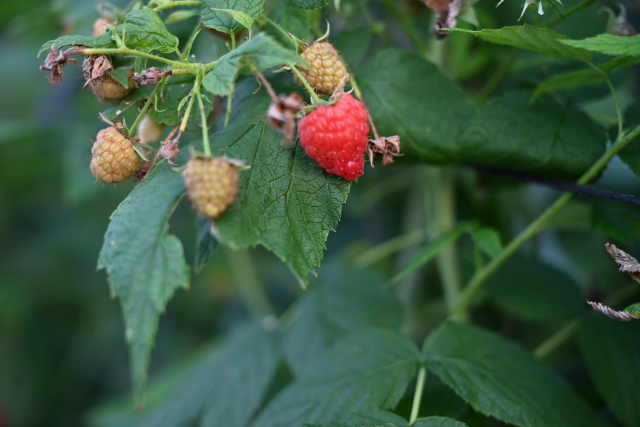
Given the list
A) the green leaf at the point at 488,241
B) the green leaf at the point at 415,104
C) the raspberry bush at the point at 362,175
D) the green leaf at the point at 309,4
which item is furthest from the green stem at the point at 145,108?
the green leaf at the point at 488,241

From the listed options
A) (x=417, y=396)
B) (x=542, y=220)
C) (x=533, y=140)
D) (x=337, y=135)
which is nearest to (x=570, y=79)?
(x=533, y=140)

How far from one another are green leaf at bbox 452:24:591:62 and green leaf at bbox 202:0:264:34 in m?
0.29

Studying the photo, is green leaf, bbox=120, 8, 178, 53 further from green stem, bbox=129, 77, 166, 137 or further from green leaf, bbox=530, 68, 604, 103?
green leaf, bbox=530, 68, 604, 103

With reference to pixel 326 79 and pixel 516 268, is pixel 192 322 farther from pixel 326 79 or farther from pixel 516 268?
pixel 326 79

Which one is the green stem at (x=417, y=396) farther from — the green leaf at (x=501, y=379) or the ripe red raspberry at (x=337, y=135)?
the ripe red raspberry at (x=337, y=135)

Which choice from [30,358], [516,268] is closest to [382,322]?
[516,268]

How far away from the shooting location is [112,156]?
63 cm

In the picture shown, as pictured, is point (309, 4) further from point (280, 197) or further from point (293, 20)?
point (280, 197)

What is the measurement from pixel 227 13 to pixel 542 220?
585 millimetres

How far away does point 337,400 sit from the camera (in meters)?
0.80

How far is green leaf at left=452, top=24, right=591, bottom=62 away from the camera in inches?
24.8

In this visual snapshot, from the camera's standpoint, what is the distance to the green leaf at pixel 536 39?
63 centimetres

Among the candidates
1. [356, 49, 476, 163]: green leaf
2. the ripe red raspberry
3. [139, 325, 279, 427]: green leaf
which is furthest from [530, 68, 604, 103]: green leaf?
[139, 325, 279, 427]: green leaf

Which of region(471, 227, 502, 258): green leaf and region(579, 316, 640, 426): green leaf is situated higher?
region(471, 227, 502, 258): green leaf
